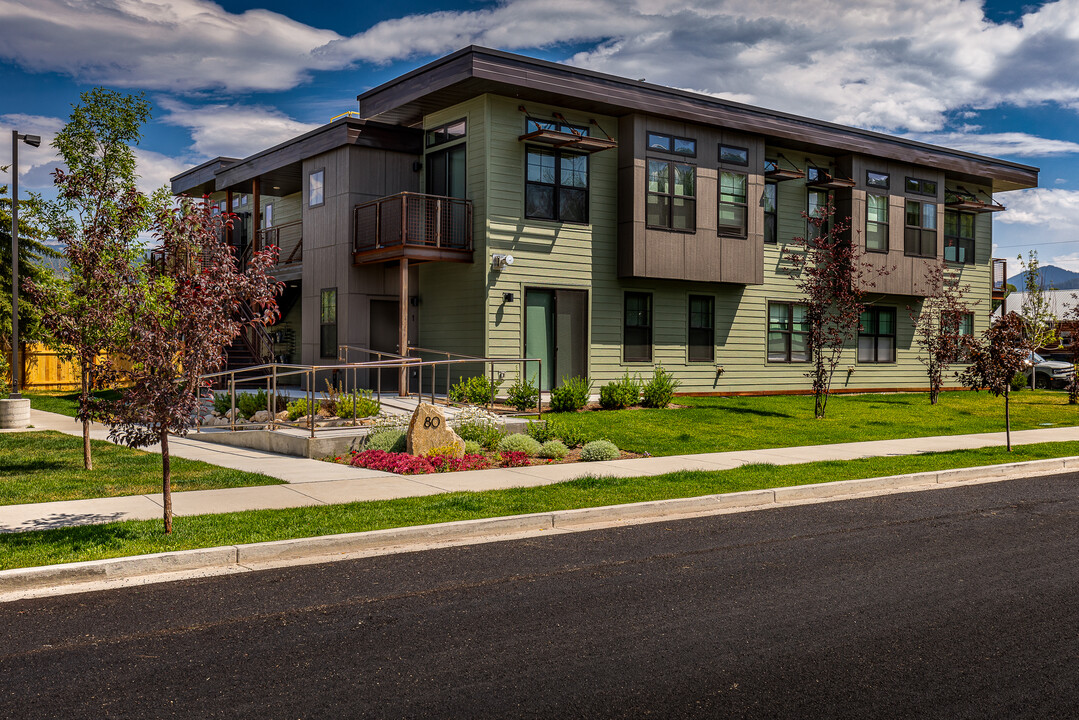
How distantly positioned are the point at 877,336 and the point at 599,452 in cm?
1838

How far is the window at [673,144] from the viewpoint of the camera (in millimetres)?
Result: 22297

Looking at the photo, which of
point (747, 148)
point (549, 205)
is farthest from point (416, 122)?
point (747, 148)

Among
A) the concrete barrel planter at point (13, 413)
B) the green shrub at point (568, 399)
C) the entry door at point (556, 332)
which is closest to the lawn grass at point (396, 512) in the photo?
the green shrub at point (568, 399)

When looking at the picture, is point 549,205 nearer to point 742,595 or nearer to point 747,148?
point 747,148

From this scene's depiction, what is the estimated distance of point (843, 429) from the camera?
733 inches

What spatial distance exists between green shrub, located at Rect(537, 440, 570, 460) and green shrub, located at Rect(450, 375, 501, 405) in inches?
164

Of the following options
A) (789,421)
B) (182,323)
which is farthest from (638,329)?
(182,323)

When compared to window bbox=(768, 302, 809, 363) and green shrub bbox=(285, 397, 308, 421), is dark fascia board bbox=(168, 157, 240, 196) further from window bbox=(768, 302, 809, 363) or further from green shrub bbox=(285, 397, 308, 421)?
window bbox=(768, 302, 809, 363)

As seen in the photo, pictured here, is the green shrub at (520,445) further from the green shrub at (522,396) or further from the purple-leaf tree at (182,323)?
the purple-leaf tree at (182,323)

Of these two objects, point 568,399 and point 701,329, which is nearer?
point 568,399

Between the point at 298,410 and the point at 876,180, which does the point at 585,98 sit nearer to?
the point at 298,410

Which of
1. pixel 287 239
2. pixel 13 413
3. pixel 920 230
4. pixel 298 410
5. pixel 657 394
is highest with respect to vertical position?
pixel 920 230

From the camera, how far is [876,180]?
27469 mm

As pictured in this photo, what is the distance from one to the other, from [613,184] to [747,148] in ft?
14.0
